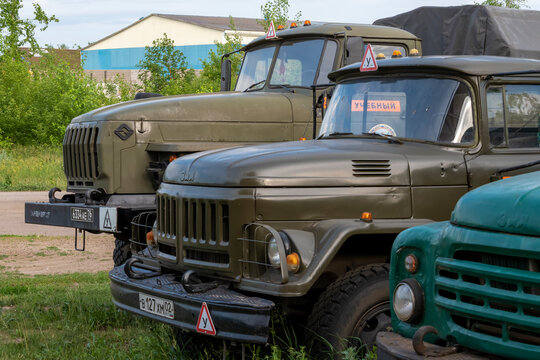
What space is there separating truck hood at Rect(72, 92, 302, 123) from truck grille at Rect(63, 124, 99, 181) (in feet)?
0.49

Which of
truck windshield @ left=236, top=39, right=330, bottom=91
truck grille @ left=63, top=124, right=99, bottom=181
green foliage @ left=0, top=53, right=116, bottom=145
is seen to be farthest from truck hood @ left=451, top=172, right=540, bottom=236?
green foliage @ left=0, top=53, right=116, bottom=145

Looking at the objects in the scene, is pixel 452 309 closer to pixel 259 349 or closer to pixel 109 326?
pixel 259 349

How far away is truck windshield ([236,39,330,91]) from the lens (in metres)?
8.79

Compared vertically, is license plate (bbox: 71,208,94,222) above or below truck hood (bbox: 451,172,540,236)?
below

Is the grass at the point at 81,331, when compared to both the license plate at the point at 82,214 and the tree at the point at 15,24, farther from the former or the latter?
the tree at the point at 15,24

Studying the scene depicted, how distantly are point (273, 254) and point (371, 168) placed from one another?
0.92m

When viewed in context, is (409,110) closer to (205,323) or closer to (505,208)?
(205,323)

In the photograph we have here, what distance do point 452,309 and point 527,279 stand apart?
0.48 metres

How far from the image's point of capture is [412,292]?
3914 millimetres

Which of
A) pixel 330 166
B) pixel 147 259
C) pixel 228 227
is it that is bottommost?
pixel 147 259

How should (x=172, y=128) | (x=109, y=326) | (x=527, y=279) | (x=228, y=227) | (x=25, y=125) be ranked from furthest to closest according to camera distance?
(x=25, y=125) → (x=172, y=128) → (x=109, y=326) → (x=228, y=227) → (x=527, y=279)

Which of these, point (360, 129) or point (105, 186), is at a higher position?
point (360, 129)

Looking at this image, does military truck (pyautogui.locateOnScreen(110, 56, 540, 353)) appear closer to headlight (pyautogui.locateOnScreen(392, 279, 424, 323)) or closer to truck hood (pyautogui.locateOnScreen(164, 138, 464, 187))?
truck hood (pyautogui.locateOnScreen(164, 138, 464, 187))

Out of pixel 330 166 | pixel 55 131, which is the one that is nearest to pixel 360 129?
pixel 330 166
